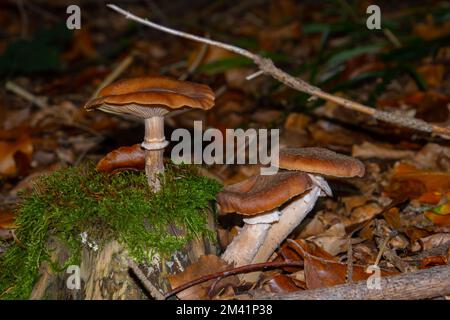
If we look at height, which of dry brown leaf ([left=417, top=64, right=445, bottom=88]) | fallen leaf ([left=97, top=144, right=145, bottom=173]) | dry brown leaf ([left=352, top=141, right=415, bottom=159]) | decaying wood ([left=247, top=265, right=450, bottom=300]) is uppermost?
dry brown leaf ([left=417, top=64, right=445, bottom=88])

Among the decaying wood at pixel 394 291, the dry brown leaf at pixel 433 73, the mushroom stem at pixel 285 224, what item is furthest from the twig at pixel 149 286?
the dry brown leaf at pixel 433 73

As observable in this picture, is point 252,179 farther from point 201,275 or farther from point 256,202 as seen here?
point 201,275

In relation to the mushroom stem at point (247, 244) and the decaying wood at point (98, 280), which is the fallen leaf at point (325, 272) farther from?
the decaying wood at point (98, 280)

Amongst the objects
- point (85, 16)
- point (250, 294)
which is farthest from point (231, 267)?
point (85, 16)

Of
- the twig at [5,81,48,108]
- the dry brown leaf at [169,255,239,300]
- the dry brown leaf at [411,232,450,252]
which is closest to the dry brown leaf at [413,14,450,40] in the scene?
the dry brown leaf at [411,232,450,252]

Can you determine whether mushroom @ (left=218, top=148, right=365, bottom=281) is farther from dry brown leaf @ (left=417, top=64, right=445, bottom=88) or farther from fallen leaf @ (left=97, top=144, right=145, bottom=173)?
dry brown leaf @ (left=417, top=64, right=445, bottom=88)

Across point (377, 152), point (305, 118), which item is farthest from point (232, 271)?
point (305, 118)
